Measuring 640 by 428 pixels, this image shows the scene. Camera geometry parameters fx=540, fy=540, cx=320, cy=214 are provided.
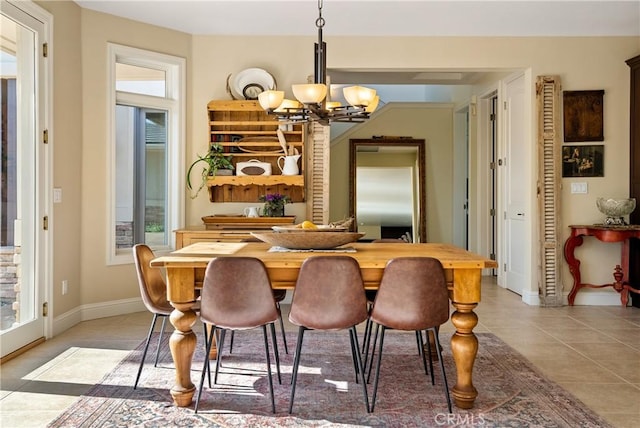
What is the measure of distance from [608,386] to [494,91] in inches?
176

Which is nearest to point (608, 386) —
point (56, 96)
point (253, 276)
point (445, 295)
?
point (445, 295)

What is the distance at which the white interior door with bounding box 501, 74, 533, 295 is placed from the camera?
571 cm

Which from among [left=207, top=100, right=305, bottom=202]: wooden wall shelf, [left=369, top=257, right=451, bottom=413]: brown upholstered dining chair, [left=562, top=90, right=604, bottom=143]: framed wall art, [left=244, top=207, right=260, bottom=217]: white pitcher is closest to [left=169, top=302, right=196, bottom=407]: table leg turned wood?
[left=369, top=257, right=451, bottom=413]: brown upholstered dining chair

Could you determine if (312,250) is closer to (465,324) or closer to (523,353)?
(465,324)

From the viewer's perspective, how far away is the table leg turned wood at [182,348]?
2.76m

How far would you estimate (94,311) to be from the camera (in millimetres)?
4836

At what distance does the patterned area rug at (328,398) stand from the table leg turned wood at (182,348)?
72 mm

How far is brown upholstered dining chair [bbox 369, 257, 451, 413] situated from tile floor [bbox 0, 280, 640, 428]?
1.02m

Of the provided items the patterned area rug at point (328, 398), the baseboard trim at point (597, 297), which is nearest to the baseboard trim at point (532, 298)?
the baseboard trim at point (597, 297)

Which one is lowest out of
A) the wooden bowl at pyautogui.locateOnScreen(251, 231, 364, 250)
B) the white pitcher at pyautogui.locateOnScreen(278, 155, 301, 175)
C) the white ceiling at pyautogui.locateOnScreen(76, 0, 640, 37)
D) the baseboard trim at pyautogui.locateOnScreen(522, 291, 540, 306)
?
the baseboard trim at pyautogui.locateOnScreen(522, 291, 540, 306)

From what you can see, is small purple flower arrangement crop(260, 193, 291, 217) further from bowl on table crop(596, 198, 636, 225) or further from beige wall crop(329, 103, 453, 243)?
beige wall crop(329, 103, 453, 243)

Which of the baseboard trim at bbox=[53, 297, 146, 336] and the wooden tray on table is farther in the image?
the wooden tray on table

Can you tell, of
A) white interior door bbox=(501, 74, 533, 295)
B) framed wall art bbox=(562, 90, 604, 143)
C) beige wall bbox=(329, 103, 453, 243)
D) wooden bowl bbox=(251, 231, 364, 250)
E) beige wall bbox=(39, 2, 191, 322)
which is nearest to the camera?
wooden bowl bbox=(251, 231, 364, 250)

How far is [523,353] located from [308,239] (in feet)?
6.11
